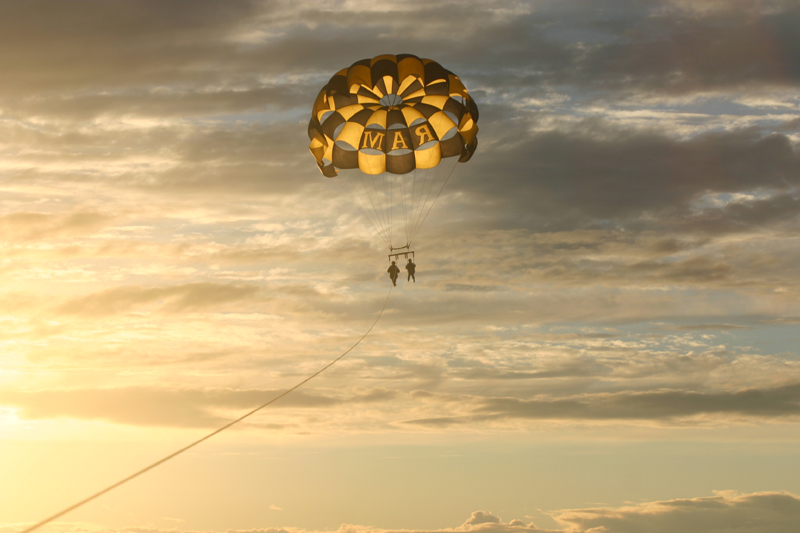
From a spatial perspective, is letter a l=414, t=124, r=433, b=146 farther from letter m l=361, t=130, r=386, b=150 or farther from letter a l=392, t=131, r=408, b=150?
letter m l=361, t=130, r=386, b=150

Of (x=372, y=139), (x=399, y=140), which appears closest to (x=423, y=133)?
(x=399, y=140)

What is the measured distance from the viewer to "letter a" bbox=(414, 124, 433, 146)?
29328 mm

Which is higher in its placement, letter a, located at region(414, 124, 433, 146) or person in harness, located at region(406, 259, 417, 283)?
letter a, located at region(414, 124, 433, 146)

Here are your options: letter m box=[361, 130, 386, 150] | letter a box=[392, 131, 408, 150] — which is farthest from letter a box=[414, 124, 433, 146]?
letter m box=[361, 130, 386, 150]

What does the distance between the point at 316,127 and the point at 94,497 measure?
19508mm

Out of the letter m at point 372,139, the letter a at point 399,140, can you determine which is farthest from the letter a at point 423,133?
the letter m at point 372,139

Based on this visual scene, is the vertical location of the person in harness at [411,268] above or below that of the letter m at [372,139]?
below

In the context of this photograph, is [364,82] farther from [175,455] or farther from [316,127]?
[175,455]

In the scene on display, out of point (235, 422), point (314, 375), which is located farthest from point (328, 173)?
point (235, 422)

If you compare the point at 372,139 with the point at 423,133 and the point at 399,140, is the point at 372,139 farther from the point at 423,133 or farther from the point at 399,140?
the point at 423,133

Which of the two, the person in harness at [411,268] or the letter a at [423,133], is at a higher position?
the letter a at [423,133]

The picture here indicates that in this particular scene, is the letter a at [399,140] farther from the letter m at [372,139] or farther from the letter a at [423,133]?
the letter a at [423,133]

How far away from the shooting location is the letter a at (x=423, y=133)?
96.2 feet

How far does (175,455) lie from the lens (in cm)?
1421
